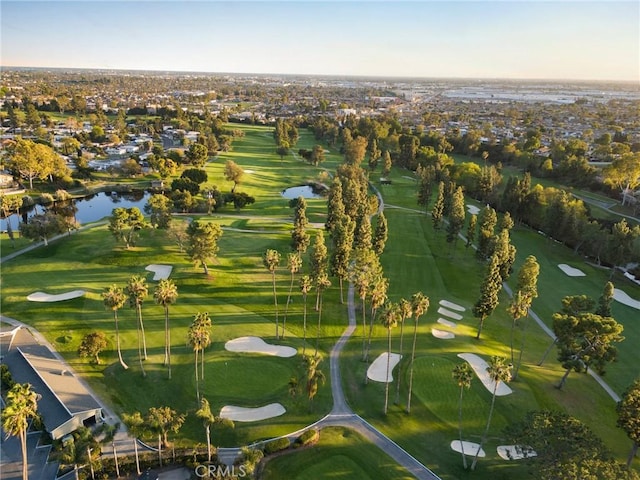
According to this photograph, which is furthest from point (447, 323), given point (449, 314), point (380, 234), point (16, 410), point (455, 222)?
point (16, 410)

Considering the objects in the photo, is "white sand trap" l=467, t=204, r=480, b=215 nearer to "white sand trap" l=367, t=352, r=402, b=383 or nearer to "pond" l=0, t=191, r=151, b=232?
"white sand trap" l=367, t=352, r=402, b=383

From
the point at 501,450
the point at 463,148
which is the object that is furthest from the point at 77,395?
the point at 463,148

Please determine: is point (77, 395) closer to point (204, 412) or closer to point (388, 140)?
point (204, 412)

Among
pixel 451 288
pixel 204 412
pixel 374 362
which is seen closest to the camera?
pixel 204 412

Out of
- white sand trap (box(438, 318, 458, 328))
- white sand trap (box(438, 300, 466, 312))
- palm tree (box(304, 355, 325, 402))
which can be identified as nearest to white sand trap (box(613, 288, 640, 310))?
white sand trap (box(438, 300, 466, 312))

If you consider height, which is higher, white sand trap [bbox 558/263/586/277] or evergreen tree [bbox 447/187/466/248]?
evergreen tree [bbox 447/187/466/248]

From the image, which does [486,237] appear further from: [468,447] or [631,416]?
[468,447]
